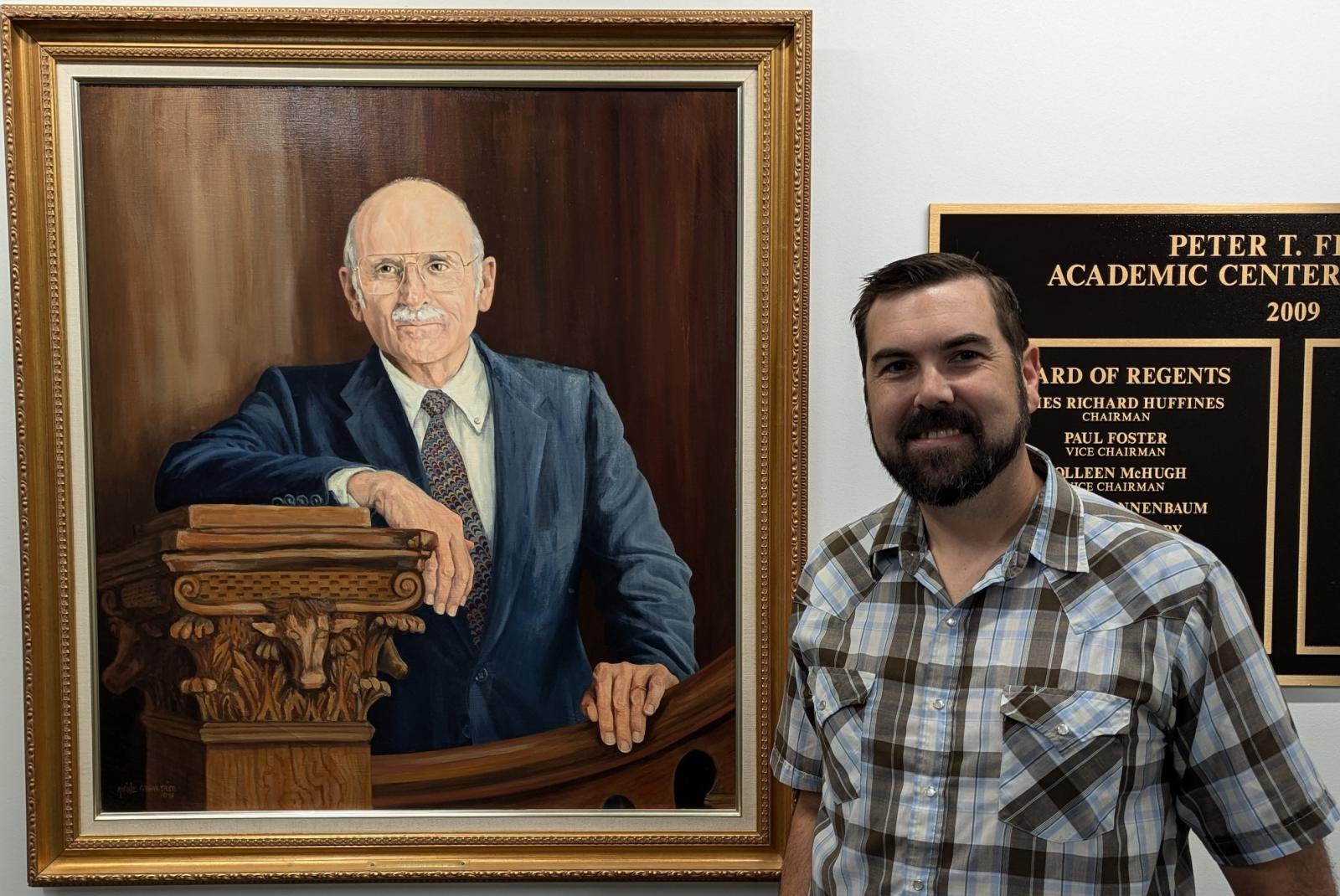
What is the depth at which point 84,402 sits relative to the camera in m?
1.46

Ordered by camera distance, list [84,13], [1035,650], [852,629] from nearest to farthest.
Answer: [1035,650], [852,629], [84,13]

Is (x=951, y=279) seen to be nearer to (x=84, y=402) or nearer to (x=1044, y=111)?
(x=1044, y=111)

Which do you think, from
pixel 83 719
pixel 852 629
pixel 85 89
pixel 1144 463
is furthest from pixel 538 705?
pixel 85 89

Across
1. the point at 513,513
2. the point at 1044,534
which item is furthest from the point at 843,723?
the point at 513,513

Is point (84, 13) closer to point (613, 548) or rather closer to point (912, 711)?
point (613, 548)

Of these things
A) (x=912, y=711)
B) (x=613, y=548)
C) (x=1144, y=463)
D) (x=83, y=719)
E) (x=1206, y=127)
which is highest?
(x=1206, y=127)

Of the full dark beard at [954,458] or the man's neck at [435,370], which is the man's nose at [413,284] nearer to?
the man's neck at [435,370]

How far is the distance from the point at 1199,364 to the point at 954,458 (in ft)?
2.20

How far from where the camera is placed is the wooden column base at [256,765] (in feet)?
4.87

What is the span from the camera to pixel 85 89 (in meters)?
1.44

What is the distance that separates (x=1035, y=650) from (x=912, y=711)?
0.14 m
